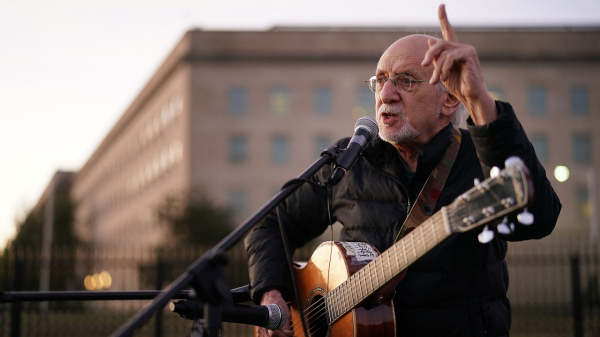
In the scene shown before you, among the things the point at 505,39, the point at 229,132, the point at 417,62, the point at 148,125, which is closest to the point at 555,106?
the point at 505,39

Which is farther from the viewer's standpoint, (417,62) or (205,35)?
(205,35)

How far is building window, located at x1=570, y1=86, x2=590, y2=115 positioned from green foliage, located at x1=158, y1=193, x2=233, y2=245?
2613 cm

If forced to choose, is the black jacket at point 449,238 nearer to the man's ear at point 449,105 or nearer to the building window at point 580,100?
the man's ear at point 449,105

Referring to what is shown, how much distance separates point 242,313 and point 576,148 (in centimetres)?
4518

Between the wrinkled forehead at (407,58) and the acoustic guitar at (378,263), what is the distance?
1023 millimetres

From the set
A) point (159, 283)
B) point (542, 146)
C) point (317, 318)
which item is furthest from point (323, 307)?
point (542, 146)

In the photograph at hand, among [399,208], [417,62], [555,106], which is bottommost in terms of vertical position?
[399,208]

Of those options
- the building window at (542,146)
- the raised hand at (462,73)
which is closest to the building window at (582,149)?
the building window at (542,146)

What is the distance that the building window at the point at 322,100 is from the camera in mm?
43969

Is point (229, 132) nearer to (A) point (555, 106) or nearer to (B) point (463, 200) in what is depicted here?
(A) point (555, 106)

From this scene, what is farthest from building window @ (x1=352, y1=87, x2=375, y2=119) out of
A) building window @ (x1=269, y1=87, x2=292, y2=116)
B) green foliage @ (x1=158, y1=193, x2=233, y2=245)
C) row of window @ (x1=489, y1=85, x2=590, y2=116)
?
green foliage @ (x1=158, y1=193, x2=233, y2=245)

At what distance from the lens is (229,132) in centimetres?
4494

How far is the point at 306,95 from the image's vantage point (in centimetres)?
4416

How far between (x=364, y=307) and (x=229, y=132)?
42.4 meters
